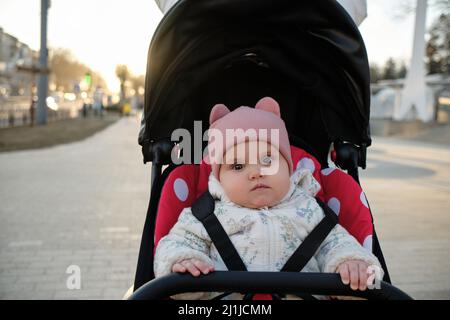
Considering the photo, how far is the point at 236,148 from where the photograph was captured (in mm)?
2174

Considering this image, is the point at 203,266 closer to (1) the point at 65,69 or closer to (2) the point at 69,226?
(2) the point at 69,226

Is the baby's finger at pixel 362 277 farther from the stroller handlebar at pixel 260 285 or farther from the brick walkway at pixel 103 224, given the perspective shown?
the brick walkway at pixel 103 224

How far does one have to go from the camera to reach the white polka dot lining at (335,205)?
251 cm

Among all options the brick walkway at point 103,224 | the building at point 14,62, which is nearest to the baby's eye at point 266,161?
the brick walkway at point 103,224

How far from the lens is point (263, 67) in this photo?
9.99 feet

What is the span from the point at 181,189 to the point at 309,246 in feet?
2.32

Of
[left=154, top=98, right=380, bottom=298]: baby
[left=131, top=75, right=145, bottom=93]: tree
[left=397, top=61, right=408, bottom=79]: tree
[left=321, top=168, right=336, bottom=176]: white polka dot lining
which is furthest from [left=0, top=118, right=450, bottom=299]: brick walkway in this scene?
[left=131, top=75, right=145, bottom=93]: tree

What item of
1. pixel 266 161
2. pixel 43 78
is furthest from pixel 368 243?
pixel 43 78

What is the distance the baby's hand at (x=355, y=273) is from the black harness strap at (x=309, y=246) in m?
0.17

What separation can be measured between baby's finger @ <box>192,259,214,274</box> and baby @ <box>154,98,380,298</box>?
0.42 feet

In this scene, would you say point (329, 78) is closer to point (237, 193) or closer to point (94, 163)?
A: point (237, 193)

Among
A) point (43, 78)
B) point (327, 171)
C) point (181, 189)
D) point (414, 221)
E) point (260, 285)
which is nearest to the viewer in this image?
point (260, 285)

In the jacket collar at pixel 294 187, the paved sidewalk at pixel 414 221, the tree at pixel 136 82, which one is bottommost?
the paved sidewalk at pixel 414 221

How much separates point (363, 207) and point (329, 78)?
0.80 metres
